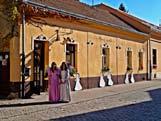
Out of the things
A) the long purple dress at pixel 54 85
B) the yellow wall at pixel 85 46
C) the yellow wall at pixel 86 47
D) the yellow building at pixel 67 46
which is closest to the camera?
the long purple dress at pixel 54 85

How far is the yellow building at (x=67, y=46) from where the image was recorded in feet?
53.0

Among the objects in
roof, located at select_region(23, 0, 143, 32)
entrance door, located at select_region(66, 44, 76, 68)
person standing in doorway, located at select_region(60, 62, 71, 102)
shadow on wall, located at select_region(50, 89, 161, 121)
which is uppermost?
roof, located at select_region(23, 0, 143, 32)

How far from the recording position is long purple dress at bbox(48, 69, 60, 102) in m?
14.7

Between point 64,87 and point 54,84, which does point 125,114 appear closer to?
point 64,87

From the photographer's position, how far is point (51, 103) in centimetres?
1436

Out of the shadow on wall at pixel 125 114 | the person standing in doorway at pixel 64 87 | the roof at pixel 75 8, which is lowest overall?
the shadow on wall at pixel 125 114

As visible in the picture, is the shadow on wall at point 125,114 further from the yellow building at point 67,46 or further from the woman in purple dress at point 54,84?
the yellow building at point 67,46

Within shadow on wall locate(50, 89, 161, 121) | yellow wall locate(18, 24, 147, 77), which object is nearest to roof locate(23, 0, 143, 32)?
yellow wall locate(18, 24, 147, 77)

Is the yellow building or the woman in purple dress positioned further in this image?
the yellow building

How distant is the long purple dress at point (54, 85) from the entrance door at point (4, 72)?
2.32 meters

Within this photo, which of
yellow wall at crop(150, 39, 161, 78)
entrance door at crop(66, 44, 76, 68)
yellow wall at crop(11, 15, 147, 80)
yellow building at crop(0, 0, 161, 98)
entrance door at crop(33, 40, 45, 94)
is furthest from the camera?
yellow wall at crop(150, 39, 161, 78)

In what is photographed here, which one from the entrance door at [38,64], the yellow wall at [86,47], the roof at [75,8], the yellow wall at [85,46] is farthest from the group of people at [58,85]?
the roof at [75,8]

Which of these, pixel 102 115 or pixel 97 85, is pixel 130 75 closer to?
pixel 97 85

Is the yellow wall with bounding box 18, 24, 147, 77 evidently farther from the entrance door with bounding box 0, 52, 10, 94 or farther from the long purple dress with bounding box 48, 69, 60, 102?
the long purple dress with bounding box 48, 69, 60, 102
